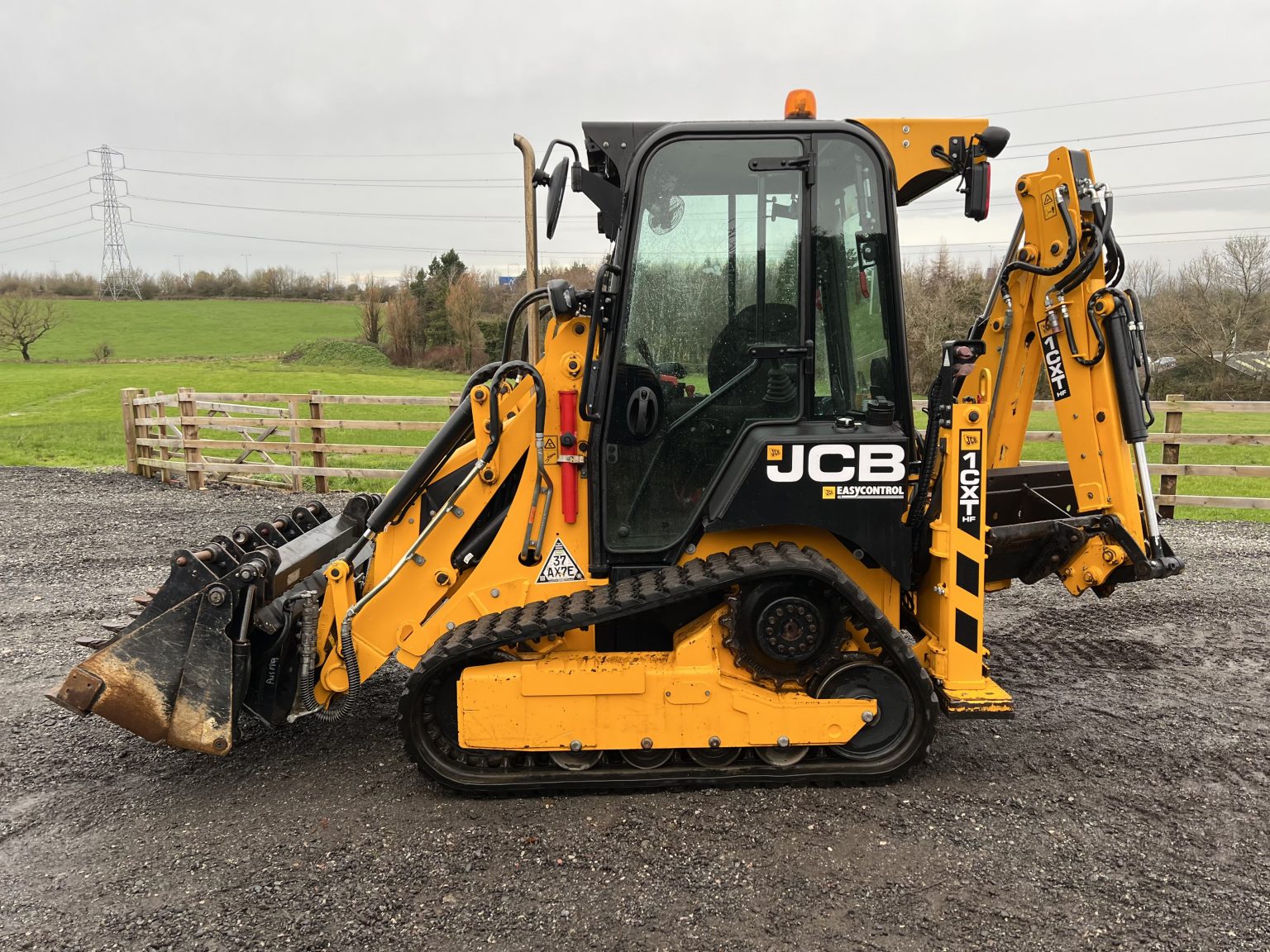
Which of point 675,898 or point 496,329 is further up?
point 496,329

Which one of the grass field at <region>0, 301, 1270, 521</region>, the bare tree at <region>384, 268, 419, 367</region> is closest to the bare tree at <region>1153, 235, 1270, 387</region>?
the grass field at <region>0, 301, 1270, 521</region>

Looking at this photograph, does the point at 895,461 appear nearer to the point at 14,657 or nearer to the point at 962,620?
the point at 962,620

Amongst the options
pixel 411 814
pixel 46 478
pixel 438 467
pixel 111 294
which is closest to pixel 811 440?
pixel 438 467

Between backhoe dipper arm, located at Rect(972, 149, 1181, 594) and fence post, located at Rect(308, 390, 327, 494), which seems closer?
backhoe dipper arm, located at Rect(972, 149, 1181, 594)

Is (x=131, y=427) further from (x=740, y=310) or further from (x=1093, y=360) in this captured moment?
(x=1093, y=360)

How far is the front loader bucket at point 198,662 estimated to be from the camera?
3646 mm

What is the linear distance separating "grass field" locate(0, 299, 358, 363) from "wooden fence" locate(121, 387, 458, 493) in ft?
124

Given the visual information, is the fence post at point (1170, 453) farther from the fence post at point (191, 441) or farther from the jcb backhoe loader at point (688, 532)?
the fence post at point (191, 441)

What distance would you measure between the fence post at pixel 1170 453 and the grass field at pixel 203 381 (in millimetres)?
2201

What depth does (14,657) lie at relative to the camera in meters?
5.73

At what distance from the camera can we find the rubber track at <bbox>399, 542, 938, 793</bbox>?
11.6 ft

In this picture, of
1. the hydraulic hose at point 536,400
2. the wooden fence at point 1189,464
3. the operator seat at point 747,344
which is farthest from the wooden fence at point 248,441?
the wooden fence at point 1189,464

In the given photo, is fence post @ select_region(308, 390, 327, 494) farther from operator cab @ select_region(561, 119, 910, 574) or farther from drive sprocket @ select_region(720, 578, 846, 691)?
drive sprocket @ select_region(720, 578, 846, 691)

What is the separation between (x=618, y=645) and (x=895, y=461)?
4.95 ft
